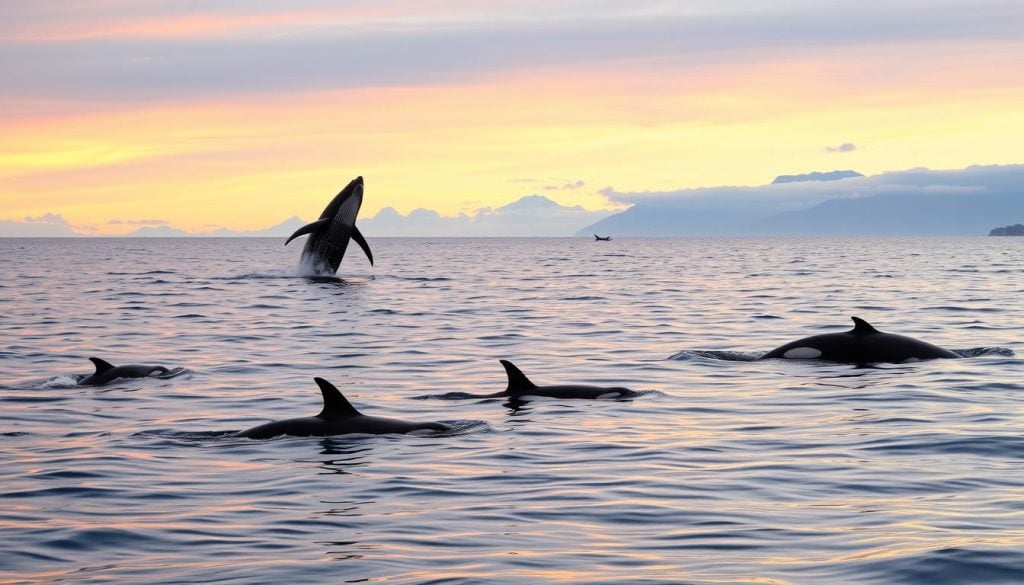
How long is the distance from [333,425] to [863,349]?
9818 mm

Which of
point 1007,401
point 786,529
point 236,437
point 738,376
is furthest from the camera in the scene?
point 738,376

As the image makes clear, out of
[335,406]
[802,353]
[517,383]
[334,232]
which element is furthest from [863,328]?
[334,232]

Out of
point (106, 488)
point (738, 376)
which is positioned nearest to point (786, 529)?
point (106, 488)

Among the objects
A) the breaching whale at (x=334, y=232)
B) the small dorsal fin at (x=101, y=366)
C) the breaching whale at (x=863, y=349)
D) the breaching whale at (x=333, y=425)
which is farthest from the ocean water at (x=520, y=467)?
the breaching whale at (x=334, y=232)

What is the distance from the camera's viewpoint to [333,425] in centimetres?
1430

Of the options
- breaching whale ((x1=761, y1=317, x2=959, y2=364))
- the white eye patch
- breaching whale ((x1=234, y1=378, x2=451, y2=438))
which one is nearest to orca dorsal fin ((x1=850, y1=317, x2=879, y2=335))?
breaching whale ((x1=761, y1=317, x2=959, y2=364))

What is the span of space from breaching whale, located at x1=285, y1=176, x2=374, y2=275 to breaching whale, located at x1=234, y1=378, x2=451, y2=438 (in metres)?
29.4

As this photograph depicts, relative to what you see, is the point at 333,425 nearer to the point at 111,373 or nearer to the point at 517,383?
the point at 517,383

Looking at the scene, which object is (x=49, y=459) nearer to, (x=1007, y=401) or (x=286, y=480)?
(x=286, y=480)

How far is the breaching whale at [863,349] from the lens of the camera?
67.9 feet

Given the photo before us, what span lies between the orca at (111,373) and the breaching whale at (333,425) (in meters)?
5.91

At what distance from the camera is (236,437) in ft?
47.5

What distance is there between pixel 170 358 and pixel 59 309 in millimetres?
15947

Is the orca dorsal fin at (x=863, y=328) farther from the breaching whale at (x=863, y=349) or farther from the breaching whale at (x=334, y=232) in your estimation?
the breaching whale at (x=334, y=232)
